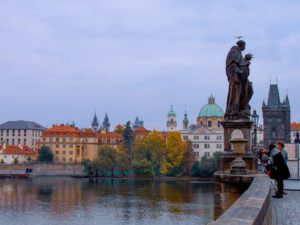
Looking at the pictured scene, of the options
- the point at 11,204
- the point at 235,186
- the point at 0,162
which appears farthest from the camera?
the point at 0,162

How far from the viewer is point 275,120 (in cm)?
11662

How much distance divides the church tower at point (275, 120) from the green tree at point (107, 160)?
39.1m

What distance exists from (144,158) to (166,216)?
60.3 meters

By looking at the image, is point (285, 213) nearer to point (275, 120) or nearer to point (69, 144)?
point (275, 120)

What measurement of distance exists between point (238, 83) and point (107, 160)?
84943mm

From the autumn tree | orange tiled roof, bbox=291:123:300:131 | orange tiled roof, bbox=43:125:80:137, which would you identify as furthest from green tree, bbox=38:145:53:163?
orange tiled roof, bbox=291:123:300:131

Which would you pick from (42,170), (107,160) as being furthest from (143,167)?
(42,170)

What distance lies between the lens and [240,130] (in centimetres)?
1597

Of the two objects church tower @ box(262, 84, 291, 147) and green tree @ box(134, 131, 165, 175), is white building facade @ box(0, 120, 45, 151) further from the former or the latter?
church tower @ box(262, 84, 291, 147)

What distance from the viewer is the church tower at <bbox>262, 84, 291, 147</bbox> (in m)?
116

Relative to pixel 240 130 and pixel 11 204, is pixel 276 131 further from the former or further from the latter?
pixel 240 130

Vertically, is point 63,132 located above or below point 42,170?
above

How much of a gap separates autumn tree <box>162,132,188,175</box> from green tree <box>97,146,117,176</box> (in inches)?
425

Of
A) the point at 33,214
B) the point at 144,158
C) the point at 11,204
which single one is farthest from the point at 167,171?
the point at 33,214
